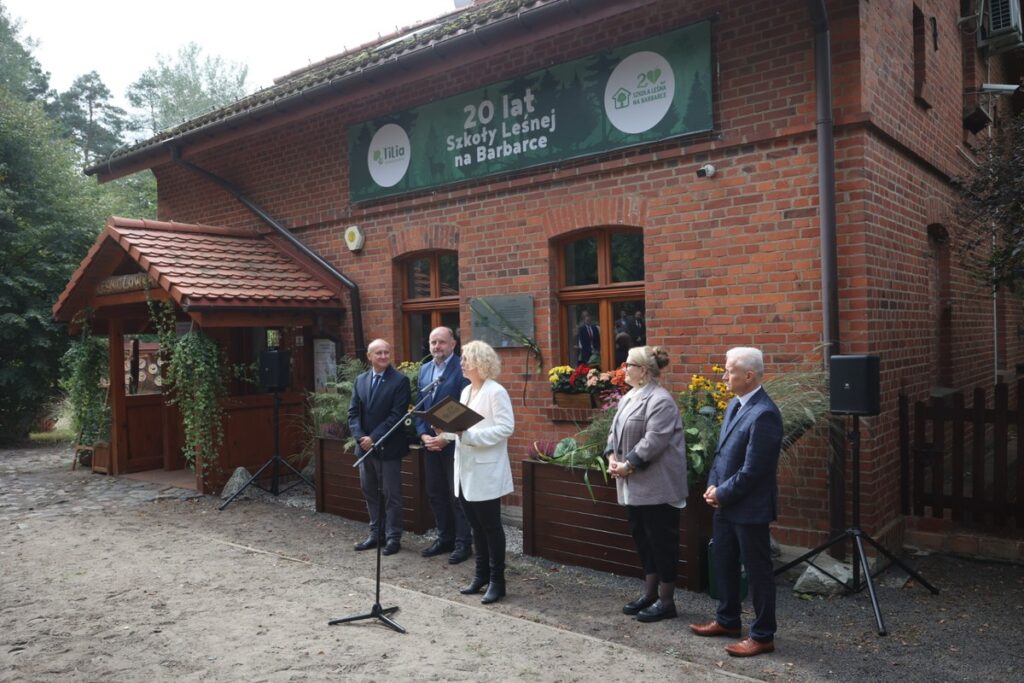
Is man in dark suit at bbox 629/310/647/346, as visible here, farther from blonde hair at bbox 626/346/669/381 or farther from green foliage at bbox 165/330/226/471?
green foliage at bbox 165/330/226/471

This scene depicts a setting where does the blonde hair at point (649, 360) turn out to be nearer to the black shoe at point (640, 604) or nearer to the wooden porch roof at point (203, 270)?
the black shoe at point (640, 604)

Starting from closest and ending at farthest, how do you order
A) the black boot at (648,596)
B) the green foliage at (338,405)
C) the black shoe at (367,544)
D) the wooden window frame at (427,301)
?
the black boot at (648,596)
the black shoe at (367,544)
the green foliage at (338,405)
the wooden window frame at (427,301)

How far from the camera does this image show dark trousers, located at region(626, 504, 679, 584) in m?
5.08

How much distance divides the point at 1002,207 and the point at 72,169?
17985mm

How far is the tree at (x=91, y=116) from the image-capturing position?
40031 millimetres

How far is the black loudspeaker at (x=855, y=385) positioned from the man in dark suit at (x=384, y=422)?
3468 millimetres

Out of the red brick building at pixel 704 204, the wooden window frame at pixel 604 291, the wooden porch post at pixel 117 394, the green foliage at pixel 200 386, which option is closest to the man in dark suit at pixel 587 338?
the wooden window frame at pixel 604 291

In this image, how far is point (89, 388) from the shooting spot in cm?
1128

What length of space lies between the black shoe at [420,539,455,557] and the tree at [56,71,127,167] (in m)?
39.5

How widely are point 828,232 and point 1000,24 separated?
6341 millimetres

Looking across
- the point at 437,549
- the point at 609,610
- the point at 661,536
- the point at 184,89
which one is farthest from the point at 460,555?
the point at 184,89

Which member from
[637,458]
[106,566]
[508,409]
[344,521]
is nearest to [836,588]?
[637,458]

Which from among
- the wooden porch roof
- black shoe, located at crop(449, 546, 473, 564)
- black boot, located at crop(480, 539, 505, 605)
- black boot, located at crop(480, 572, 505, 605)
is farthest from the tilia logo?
black boot, located at crop(480, 572, 505, 605)

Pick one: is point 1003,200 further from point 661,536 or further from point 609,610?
point 609,610
